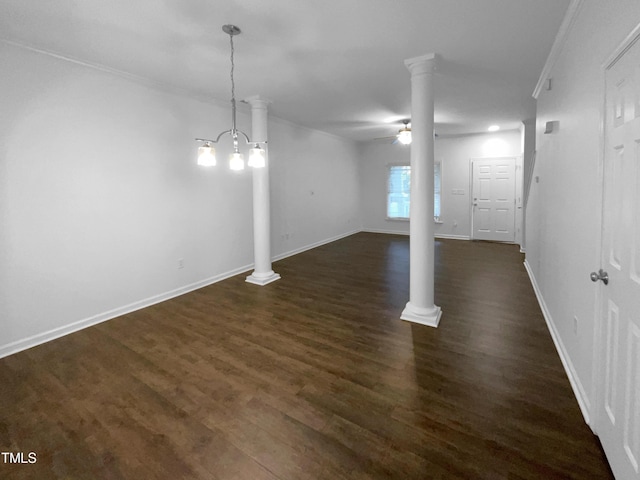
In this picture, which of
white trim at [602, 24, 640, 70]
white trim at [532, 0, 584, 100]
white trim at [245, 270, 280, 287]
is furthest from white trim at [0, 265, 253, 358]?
white trim at [532, 0, 584, 100]

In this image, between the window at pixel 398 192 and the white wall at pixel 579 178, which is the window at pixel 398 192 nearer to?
the window at pixel 398 192

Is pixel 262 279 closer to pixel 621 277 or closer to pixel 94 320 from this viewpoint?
pixel 94 320

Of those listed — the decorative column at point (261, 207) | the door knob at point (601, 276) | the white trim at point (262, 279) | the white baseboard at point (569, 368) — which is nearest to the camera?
the door knob at point (601, 276)

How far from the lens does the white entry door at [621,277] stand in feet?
4.09

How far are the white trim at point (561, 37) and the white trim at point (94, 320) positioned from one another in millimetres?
4651

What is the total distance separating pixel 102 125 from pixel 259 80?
173 cm

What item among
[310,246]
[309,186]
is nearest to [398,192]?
[309,186]

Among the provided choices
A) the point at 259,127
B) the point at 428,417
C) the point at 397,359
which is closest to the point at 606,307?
the point at 428,417

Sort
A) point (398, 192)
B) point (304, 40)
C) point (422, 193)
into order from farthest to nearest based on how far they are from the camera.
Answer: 1. point (398, 192)
2. point (422, 193)
3. point (304, 40)

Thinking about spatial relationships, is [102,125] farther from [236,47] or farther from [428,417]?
[428,417]

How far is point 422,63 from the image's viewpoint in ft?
9.57

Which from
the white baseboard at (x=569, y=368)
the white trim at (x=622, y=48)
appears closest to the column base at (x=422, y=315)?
the white baseboard at (x=569, y=368)

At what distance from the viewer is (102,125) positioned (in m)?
3.18

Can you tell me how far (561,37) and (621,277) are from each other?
2.22 m
